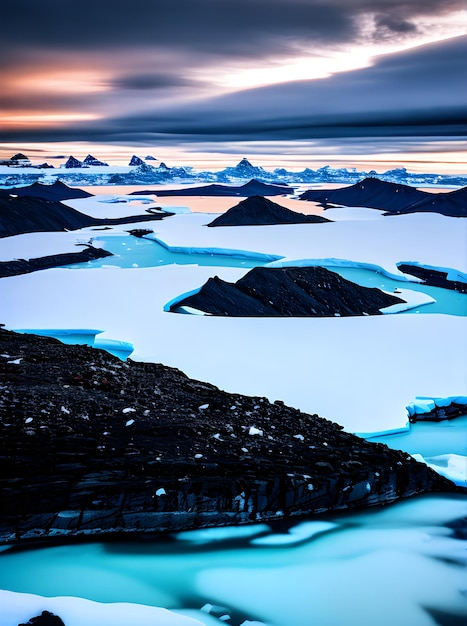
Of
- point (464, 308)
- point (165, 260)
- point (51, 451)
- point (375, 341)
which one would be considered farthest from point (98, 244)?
point (51, 451)

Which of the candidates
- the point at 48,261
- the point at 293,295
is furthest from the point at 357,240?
the point at 48,261

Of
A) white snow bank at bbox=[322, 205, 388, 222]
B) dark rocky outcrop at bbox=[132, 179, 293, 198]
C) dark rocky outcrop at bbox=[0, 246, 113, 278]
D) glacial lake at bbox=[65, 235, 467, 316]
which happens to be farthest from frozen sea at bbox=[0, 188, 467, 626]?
dark rocky outcrop at bbox=[132, 179, 293, 198]

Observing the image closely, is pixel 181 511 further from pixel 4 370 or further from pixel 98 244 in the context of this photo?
pixel 98 244

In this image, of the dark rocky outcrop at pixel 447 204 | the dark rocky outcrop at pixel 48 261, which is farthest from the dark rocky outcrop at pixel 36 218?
the dark rocky outcrop at pixel 447 204

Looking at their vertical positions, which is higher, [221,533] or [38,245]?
[38,245]

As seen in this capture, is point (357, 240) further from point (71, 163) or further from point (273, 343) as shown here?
point (71, 163)

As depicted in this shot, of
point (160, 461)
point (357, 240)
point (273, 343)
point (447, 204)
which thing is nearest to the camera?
point (160, 461)
